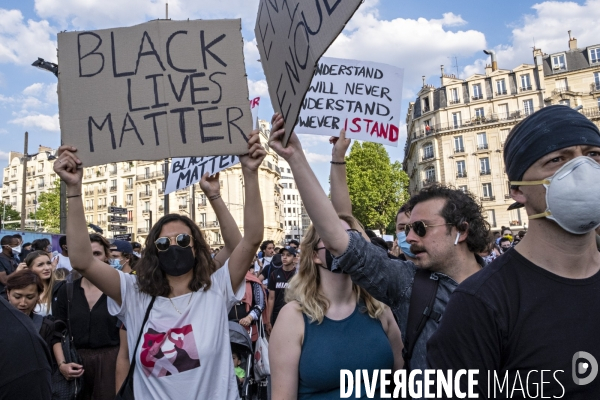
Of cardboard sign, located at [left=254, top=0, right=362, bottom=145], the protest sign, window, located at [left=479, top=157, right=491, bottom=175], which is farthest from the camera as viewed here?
window, located at [left=479, top=157, right=491, bottom=175]

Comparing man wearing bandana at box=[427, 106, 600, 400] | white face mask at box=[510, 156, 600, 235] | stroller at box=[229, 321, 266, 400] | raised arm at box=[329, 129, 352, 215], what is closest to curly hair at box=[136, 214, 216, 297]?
raised arm at box=[329, 129, 352, 215]

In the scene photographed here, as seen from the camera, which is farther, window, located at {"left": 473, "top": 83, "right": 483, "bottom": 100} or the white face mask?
window, located at {"left": 473, "top": 83, "right": 483, "bottom": 100}

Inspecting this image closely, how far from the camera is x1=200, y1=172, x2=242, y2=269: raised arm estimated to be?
3.40m

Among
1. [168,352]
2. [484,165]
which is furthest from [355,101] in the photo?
[484,165]

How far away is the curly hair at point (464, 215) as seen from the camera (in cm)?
250

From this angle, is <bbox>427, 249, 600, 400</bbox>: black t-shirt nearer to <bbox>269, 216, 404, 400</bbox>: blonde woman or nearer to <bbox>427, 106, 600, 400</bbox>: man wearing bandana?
<bbox>427, 106, 600, 400</bbox>: man wearing bandana

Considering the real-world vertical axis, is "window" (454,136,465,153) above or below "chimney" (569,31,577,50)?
below

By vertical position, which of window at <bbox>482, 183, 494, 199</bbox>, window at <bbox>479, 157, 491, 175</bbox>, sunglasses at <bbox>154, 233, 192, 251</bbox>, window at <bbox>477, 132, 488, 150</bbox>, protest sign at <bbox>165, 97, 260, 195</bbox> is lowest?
sunglasses at <bbox>154, 233, 192, 251</bbox>

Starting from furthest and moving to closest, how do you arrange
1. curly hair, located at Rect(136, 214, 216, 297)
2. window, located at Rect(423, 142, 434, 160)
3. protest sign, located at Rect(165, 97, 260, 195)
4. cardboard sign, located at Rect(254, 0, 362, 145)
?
window, located at Rect(423, 142, 434, 160)
protest sign, located at Rect(165, 97, 260, 195)
curly hair, located at Rect(136, 214, 216, 297)
cardboard sign, located at Rect(254, 0, 362, 145)

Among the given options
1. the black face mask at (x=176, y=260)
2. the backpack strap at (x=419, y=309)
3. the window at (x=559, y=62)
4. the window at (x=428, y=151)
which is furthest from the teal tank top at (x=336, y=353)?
the window at (x=559, y=62)

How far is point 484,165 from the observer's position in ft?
181

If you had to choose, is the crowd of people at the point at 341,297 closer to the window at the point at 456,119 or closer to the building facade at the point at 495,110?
the building facade at the point at 495,110

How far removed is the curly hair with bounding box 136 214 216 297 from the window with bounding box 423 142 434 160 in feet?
A: 195

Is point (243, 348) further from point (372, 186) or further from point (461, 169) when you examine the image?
point (461, 169)
